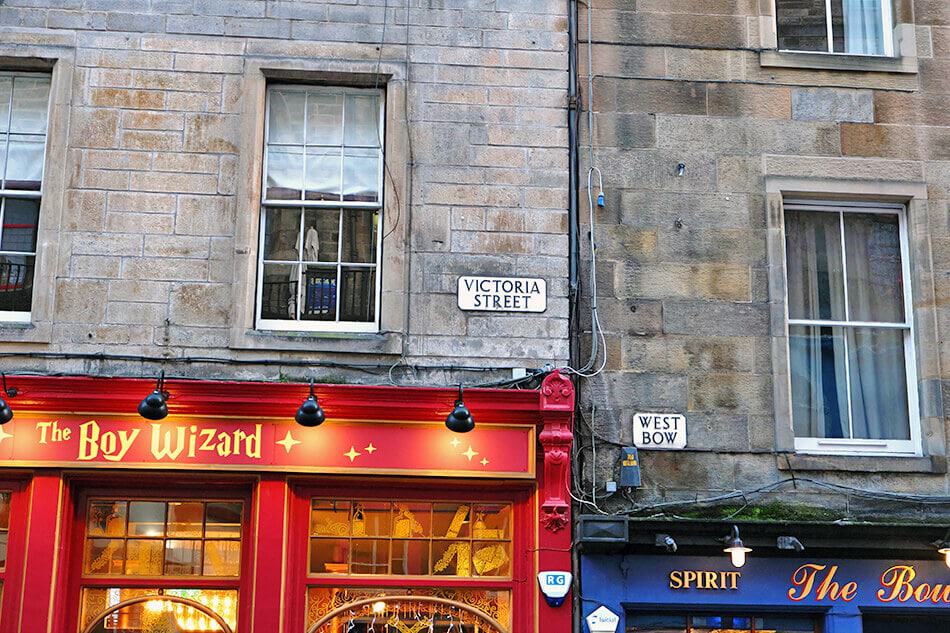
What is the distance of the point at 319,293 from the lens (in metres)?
10.2

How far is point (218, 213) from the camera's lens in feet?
33.1

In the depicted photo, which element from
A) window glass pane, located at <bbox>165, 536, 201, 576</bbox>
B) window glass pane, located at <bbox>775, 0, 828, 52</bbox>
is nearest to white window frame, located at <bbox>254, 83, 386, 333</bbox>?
window glass pane, located at <bbox>165, 536, 201, 576</bbox>

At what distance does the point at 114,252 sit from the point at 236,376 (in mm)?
1473

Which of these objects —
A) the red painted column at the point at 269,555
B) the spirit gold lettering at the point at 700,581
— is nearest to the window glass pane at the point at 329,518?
the red painted column at the point at 269,555

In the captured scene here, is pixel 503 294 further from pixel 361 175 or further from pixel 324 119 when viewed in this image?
pixel 324 119

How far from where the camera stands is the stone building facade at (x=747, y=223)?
995 centimetres

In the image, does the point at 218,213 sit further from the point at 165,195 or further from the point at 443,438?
the point at 443,438

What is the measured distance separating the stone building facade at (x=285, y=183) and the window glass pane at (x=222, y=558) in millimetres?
1394

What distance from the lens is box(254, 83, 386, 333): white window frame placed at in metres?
10.1

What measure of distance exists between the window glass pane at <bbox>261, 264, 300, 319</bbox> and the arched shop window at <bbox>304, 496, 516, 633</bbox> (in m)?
1.59

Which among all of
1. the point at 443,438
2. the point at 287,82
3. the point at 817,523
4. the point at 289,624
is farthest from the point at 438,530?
the point at 287,82

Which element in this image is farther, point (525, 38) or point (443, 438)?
point (525, 38)

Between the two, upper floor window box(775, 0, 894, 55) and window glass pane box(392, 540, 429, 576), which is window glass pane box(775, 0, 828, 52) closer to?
upper floor window box(775, 0, 894, 55)

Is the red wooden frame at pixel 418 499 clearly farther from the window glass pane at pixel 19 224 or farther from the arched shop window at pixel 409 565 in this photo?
the window glass pane at pixel 19 224
